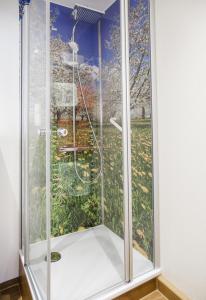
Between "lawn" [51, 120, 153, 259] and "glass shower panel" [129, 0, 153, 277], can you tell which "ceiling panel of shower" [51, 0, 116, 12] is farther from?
"lawn" [51, 120, 153, 259]

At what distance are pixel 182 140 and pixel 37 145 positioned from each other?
3.16ft

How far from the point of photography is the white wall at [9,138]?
5.79 ft

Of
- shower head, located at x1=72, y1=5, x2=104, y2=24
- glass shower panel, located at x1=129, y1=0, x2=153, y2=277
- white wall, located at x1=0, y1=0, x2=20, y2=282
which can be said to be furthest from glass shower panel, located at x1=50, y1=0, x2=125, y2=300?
white wall, located at x1=0, y1=0, x2=20, y2=282

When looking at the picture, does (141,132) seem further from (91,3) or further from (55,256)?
(91,3)

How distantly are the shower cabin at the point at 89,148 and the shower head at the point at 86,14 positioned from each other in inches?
0.4

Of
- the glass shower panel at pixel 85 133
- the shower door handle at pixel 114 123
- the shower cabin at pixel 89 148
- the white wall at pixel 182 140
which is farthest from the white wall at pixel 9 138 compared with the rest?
the white wall at pixel 182 140

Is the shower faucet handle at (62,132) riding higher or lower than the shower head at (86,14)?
lower

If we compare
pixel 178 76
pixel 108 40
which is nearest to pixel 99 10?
pixel 108 40

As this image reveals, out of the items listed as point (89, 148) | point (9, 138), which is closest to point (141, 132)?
point (89, 148)

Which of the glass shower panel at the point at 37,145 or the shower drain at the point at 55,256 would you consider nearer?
the glass shower panel at the point at 37,145

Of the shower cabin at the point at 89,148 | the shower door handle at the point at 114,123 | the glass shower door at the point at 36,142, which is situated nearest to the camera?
the glass shower door at the point at 36,142

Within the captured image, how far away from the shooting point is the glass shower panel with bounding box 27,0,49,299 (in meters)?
1.32

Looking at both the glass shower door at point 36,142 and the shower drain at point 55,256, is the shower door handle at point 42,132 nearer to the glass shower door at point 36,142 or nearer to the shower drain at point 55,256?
the glass shower door at point 36,142

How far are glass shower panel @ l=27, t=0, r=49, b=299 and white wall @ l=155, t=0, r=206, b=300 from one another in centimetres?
83
